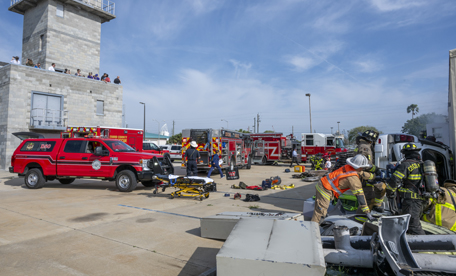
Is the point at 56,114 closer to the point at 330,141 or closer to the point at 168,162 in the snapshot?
the point at 168,162

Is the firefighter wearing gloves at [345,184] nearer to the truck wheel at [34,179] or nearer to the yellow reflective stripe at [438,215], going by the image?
the yellow reflective stripe at [438,215]

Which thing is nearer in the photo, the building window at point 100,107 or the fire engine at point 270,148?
the fire engine at point 270,148

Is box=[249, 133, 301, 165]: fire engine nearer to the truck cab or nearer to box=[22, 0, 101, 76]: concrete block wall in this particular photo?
the truck cab

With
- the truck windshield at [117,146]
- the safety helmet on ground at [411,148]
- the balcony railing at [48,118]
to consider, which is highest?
the balcony railing at [48,118]

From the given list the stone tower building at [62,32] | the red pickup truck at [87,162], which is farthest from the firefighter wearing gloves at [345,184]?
the stone tower building at [62,32]

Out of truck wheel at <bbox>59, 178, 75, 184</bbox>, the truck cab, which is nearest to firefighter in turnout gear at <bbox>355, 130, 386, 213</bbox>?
the truck cab

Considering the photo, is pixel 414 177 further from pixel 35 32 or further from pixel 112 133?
pixel 35 32

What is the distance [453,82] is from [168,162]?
8.72 m

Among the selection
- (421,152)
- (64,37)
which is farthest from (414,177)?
(64,37)

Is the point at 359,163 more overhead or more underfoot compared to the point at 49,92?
more underfoot

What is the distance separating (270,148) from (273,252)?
22118 mm

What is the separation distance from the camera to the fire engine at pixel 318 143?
82.0 ft

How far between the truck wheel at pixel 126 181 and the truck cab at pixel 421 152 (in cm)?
772

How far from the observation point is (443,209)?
438cm
